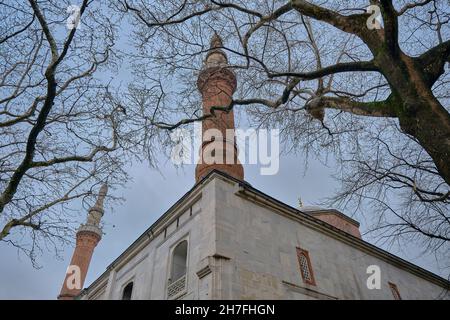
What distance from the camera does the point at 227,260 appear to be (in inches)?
301

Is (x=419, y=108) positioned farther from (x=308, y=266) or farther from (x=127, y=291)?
(x=127, y=291)

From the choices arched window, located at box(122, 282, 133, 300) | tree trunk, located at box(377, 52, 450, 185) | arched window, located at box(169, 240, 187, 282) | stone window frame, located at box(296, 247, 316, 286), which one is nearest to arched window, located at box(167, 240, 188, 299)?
arched window, located at box(169, 240, 187, 282)

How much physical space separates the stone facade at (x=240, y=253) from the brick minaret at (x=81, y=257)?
10.3 meters

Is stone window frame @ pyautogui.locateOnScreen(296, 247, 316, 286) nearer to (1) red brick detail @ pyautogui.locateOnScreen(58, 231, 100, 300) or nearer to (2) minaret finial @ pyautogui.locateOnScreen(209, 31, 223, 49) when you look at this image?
(2) minaret finial @ pyautogui.locateOnScreen(209, 31, 223, 49)

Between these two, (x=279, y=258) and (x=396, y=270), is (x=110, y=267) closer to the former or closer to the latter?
(x=279, y=258)

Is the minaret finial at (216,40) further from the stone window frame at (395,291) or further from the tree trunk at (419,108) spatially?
the stone window frame at (395,291)

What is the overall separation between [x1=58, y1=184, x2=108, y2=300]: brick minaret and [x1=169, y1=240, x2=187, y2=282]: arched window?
12.2 m

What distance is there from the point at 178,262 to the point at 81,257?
49.4 feet

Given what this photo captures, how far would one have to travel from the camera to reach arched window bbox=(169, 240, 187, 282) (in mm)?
9413

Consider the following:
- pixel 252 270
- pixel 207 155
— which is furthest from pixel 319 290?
pixel 207 155

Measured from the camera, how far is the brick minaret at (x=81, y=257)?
21391 millimetres

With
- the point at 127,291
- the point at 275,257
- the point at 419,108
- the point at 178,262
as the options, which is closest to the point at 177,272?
the point at 178,262
